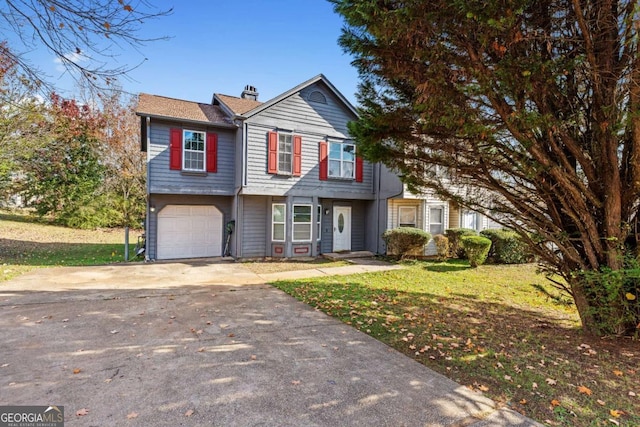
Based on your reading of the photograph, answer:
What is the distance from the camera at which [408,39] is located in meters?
3.50

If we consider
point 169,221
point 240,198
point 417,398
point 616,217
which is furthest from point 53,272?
point 616,217

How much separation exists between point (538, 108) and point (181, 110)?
1135cm

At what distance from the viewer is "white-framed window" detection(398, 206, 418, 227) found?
43.4ft

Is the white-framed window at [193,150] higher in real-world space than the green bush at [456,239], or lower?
higher

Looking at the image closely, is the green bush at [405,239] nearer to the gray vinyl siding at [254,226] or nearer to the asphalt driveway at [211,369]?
the gray vinyl siding at [254,226]

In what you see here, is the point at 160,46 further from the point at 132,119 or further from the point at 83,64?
the point at 132,119

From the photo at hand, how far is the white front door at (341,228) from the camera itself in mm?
13486

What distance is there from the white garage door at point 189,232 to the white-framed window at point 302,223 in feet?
9.89

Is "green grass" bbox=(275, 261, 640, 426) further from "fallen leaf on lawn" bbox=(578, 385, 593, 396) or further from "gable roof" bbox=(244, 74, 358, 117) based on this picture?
"gable roof" bbox=(244, 74, 358, 117)

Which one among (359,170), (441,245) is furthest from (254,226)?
(441,245)

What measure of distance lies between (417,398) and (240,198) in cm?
981

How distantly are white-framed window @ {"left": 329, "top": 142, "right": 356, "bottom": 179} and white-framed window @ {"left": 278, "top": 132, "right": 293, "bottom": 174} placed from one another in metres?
1.78

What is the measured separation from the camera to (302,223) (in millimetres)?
12266

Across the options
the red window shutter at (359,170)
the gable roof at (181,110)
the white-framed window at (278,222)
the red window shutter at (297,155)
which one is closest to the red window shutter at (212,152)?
the gable roof at (181,110)
